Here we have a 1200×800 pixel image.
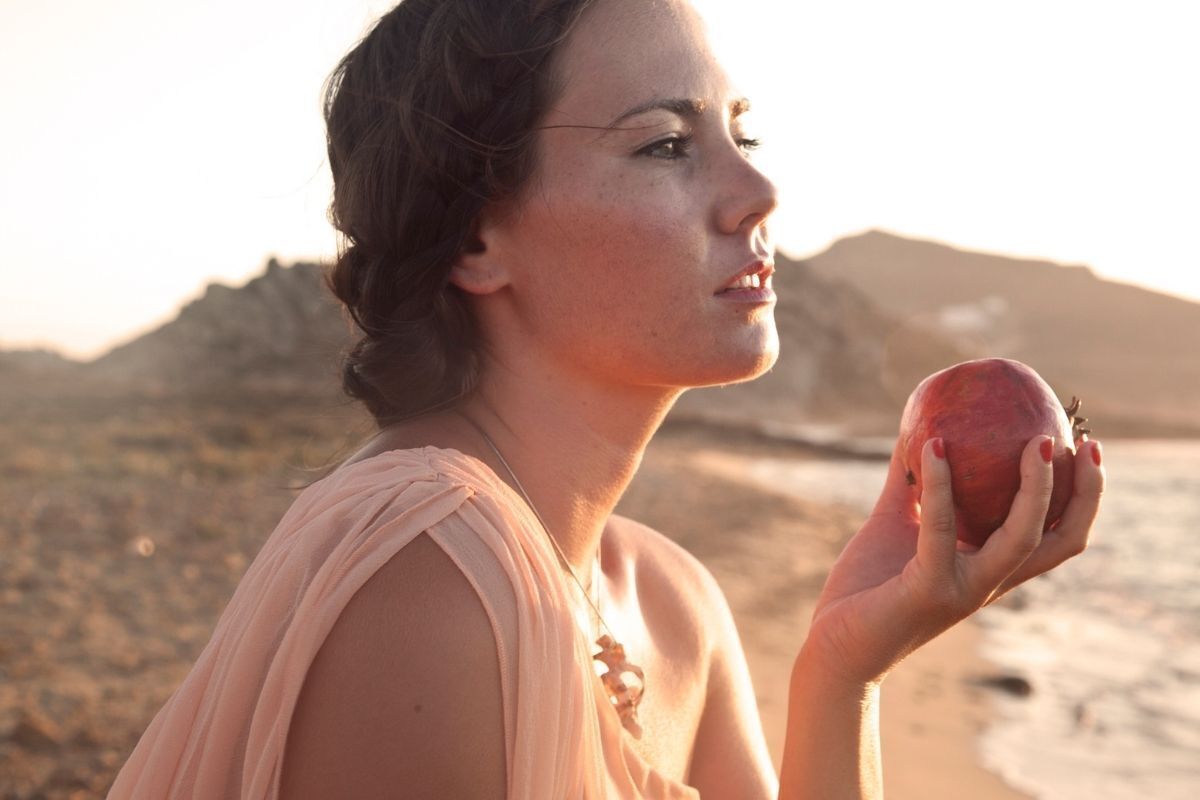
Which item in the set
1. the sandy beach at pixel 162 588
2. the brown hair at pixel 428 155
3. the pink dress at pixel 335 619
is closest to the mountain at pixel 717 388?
the sandy beach at pixel 162 588

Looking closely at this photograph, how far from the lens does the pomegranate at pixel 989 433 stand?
1.89 m

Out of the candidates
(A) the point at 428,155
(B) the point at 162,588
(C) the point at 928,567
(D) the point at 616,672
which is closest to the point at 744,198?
(A) the point at 428,155

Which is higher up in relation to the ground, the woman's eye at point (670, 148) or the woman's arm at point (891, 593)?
the woman's eye at point (670, 148)

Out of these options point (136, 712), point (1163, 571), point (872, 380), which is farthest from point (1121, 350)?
point (136, 712)

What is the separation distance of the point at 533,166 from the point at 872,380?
61461mm

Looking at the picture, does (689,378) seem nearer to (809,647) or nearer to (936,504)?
(936,504)

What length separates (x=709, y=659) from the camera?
7.26 ft

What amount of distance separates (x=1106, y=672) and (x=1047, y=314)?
2850 inches

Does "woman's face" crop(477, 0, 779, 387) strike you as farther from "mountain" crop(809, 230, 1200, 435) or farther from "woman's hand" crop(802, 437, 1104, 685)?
"mountain" crop(809, 230, 1200, 435)

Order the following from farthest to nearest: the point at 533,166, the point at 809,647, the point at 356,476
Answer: the point at 809,647, the point at 533,166, the point at 356,476

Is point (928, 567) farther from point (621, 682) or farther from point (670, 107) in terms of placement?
point (670, 107)

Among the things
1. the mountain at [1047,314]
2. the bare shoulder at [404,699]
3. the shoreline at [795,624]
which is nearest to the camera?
the bare shoulder at [404,699]

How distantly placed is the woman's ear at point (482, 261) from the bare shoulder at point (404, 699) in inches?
26.1

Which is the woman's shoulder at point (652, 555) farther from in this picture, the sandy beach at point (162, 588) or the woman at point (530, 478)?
the sandy beach at point (162, 588)
